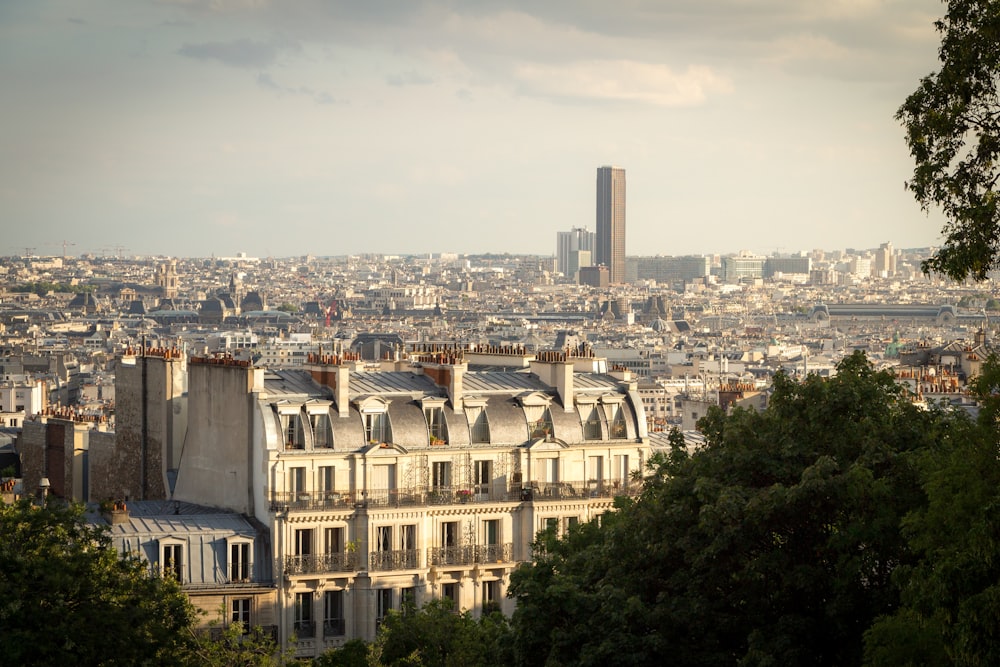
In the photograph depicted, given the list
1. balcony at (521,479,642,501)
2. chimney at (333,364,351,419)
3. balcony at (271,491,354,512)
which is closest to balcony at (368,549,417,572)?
balcony at (271,491,354,512)

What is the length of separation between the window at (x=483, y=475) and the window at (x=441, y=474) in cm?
59

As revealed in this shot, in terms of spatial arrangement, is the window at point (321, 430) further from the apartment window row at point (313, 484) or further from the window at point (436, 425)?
the window at point (436, 425)

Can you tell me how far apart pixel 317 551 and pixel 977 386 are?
19078 millimetres

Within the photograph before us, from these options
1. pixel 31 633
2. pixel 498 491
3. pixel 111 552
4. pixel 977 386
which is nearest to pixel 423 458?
pixel 498 491

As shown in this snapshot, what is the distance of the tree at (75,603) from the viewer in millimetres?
25641

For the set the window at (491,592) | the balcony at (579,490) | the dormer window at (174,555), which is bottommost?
the window at (491,592)

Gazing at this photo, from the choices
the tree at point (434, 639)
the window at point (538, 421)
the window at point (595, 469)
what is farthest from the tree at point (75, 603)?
the window at point (595, 469)

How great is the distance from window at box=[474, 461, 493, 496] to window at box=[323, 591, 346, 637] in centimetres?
362

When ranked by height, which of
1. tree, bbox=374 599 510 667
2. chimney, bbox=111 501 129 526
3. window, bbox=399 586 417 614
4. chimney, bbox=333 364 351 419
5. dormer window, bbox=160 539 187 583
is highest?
chimney, bbox=333 364 351 419

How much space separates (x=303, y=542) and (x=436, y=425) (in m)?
3.65

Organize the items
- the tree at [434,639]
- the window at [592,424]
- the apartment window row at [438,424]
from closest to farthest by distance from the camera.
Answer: the tree at [434,639] → the apartment window row at [438,424] → the window at [592,424]

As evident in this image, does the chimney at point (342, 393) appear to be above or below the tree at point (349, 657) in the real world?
above

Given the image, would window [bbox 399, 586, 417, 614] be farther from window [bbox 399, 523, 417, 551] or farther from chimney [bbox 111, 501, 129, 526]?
chimney [bbox 111, 501, 129, 526]

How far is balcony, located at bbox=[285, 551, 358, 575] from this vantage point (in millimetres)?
36531
